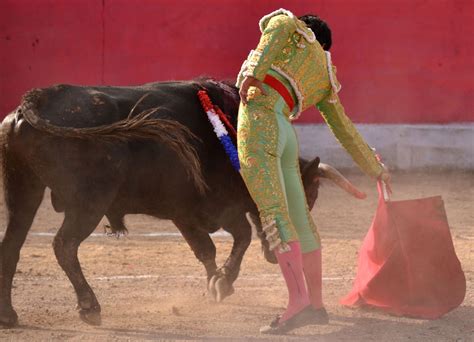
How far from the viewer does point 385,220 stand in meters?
5.19

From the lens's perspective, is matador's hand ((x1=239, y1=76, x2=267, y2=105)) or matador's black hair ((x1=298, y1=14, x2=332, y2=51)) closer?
matador's hand ((x1=239, y1=76, x2=267, y2=105))

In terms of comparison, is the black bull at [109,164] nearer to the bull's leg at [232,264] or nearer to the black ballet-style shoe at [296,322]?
the bull's leg at [232,264]

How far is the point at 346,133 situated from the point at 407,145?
5.15 m

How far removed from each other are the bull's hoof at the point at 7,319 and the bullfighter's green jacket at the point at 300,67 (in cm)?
144

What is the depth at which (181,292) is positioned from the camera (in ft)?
19.0

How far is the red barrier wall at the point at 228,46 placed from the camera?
31.9 ft

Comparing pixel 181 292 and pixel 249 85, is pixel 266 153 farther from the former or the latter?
pixel 181 292

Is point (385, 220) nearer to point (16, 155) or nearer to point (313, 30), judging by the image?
point (313, 30)

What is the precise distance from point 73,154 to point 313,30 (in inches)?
45.1

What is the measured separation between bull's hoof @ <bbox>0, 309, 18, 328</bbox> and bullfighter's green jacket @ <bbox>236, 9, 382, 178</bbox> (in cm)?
144

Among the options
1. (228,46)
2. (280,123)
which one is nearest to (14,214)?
(280,123)

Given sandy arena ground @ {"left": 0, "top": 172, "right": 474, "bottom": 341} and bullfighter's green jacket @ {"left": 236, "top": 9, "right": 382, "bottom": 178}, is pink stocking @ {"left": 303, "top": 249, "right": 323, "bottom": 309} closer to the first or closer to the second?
sandy arena ground @ {"left": 0, "top": 172, "right": 474, "bottom": 341}

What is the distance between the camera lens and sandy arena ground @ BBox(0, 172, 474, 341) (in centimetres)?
480

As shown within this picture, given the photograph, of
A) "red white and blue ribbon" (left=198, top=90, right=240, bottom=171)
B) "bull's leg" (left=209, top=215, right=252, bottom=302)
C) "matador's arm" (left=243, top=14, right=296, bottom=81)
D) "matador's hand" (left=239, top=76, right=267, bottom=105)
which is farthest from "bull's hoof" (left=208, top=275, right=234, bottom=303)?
"matador's arm" (left=243, top=14, right=296, bottom=81)
